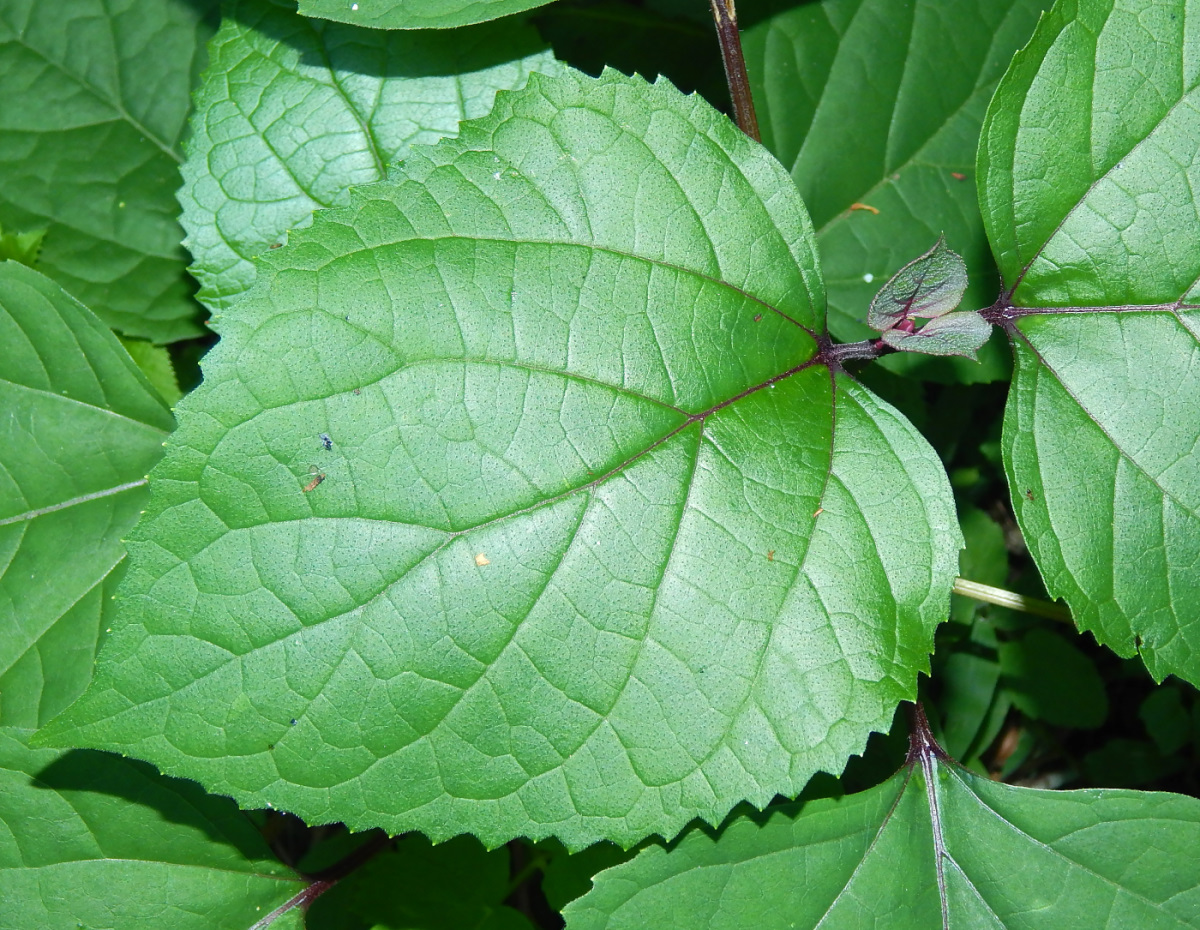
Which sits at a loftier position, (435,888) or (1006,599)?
(1006,599)

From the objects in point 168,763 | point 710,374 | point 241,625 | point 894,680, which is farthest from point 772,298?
point 168,763

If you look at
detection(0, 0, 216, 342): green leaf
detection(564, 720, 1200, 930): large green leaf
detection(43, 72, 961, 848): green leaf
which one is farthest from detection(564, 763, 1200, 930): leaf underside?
detection(0, 0, 216, 342): green leaf

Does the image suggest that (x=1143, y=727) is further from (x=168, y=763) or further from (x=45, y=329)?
(x=45, y=329)

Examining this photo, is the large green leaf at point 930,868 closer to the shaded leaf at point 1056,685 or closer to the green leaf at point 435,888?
the green leaf at point 435,888

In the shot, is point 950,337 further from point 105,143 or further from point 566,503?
point 105,143

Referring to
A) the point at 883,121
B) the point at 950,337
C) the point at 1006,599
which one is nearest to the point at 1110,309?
the point at 950,337

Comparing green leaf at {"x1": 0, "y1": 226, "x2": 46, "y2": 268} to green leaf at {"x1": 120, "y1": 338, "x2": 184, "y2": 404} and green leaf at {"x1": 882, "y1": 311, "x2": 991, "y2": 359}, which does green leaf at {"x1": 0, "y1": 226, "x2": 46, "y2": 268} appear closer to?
green leaf at {"x1": 120, "y1": 338, "x2": 184, "y2": 404}

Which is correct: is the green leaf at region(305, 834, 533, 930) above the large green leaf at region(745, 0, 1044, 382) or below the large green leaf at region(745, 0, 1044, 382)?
below
